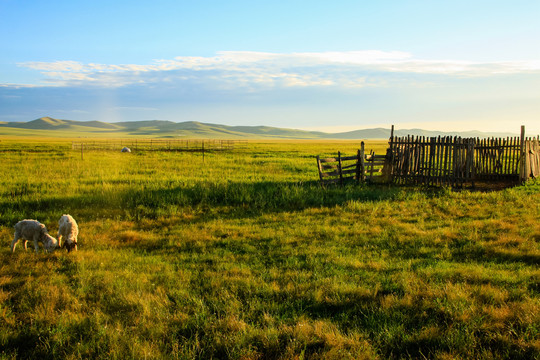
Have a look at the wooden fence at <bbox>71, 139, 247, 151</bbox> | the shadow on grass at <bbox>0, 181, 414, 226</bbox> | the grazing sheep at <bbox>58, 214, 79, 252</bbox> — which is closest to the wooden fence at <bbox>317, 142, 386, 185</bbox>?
the shadow on grass at <bbox>0, 181, 414, 226</bbox>

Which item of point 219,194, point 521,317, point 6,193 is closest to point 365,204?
point 219,194

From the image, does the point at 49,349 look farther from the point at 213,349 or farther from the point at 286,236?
the point at 286,236

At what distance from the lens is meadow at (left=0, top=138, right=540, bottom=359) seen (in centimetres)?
438

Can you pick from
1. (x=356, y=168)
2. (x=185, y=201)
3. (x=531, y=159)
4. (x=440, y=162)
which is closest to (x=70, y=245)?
(x=185, y=201)

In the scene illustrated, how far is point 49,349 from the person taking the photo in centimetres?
445

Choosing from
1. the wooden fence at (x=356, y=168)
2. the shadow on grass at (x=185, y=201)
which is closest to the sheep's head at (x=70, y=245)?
the shadow on grass at (x=185, y=201)

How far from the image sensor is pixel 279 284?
6199 millimetres

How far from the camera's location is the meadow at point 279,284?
438 centimetres

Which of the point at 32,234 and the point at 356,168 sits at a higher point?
the point at 356,168

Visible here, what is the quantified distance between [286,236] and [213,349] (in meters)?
5.40

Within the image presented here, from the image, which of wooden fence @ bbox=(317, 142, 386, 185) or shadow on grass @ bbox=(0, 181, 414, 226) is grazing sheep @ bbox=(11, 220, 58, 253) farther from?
wooden fence @ bbox=(317, 142, 386, 185)

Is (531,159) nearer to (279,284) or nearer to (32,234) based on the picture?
(279,284)

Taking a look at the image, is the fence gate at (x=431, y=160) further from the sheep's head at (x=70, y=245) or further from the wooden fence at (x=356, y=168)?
the sheep's head at (x=70, y=245)

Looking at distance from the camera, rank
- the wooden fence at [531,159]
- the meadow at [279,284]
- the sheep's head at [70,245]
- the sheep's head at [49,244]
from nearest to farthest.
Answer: the meadow at [279,284], the sheep's head at [49,244], the sheep's head at [70,245], the wooden fence at [531,159]
